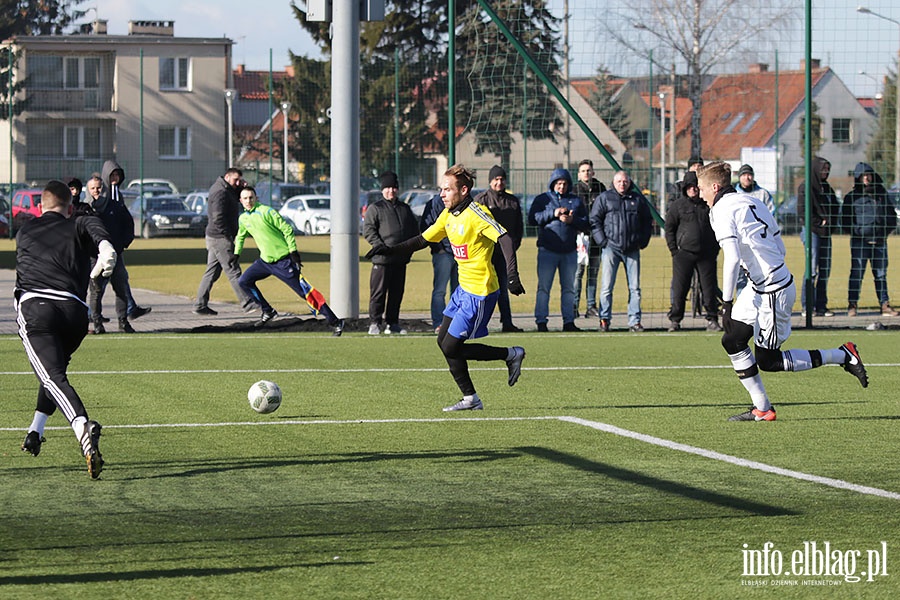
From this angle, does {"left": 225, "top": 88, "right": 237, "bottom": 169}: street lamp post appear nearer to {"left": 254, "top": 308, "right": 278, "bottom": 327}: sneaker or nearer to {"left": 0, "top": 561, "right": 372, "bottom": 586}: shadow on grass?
{"left": 254, "top": 308, "right": 278, "bottom": 327}: sneaker

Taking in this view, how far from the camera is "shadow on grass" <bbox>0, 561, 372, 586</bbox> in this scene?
576 centimetres

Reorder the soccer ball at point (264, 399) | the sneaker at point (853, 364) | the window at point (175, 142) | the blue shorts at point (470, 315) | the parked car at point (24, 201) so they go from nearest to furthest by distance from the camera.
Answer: the soccer ball at point (264, 399), the sneaker at point (853, 364), the blue shorts at point (470, 315), the parked car at point (24, 201), the window at point (175, 142)

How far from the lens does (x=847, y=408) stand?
10922mm

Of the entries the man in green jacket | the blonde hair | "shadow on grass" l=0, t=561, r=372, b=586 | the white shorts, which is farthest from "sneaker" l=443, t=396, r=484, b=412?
the man in green jacket

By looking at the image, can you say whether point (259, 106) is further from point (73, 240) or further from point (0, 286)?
point (73, 240)

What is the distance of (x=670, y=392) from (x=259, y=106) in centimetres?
6765

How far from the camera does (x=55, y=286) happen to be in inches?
329

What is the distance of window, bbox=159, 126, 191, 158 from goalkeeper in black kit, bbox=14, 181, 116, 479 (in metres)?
53.7

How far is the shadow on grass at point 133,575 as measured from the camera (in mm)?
5762

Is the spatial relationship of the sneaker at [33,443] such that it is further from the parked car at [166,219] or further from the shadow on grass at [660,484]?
the parked car at [166,219]

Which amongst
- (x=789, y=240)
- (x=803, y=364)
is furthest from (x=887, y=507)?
(x=789, y=240)

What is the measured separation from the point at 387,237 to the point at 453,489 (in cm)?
912

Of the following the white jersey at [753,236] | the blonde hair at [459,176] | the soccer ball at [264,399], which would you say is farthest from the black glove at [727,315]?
the soccer ball at [264,399]

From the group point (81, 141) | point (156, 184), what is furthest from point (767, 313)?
point (81, 141)
